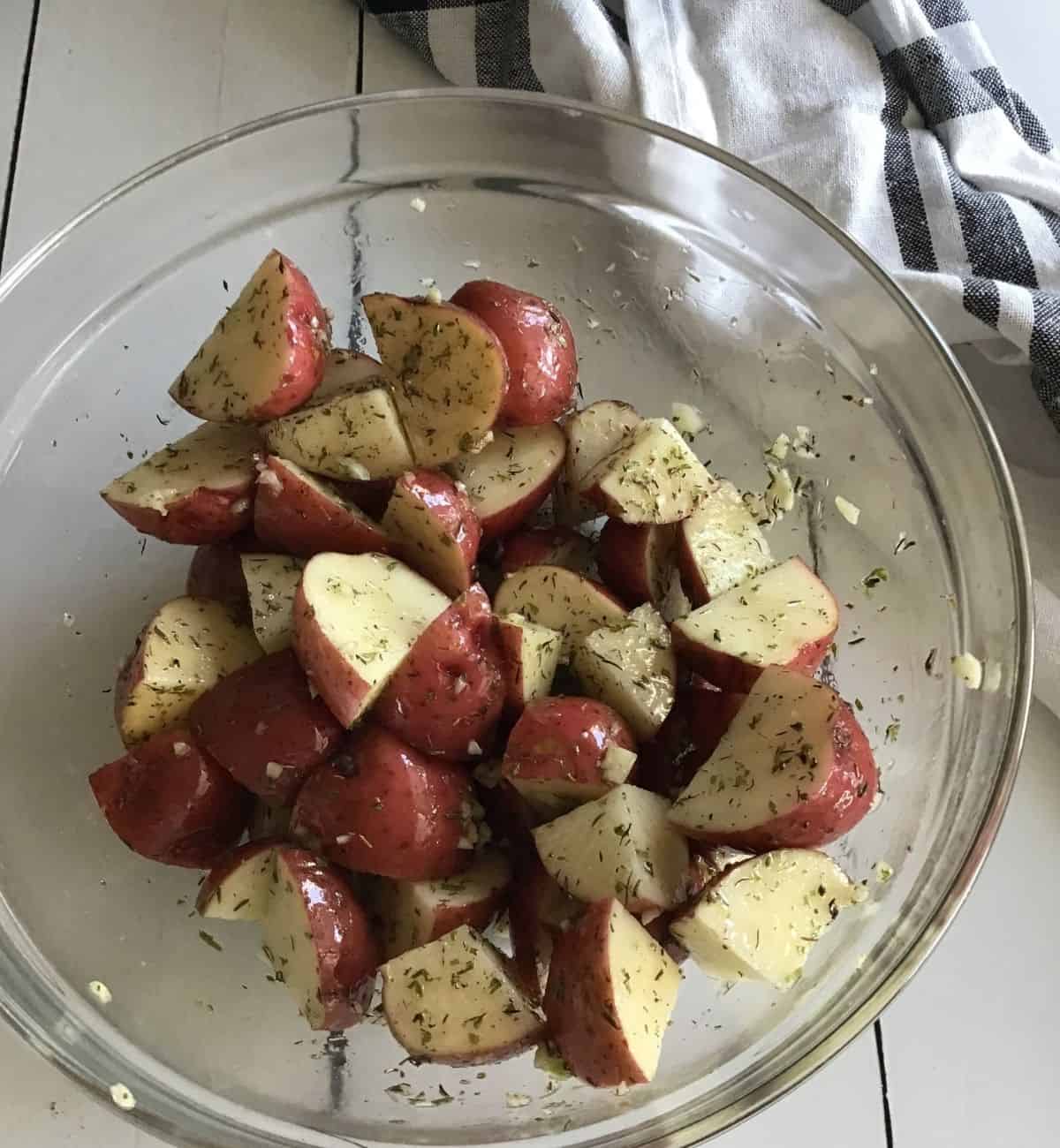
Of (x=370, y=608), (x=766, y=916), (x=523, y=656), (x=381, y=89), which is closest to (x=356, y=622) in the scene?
(x=370, y=608)

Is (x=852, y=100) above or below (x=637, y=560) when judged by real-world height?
above

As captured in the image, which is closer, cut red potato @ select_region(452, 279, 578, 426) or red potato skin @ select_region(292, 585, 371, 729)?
red potato skin @ select_region(292, 585, 371, 729)

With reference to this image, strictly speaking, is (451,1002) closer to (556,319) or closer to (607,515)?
(607,515)

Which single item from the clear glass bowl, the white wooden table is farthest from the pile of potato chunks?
the white wooden table

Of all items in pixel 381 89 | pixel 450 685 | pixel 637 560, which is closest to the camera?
pixel 450 685

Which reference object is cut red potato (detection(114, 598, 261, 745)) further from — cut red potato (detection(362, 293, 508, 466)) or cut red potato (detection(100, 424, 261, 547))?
cut red potato (detection(362, 293, 508, 466))

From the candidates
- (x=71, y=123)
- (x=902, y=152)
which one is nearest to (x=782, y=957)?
(x=902, y=152)

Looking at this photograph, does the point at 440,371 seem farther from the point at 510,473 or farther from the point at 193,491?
the point at 193,491

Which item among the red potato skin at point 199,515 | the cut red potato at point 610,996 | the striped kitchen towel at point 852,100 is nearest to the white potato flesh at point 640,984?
the cut red potato at point 610,996
